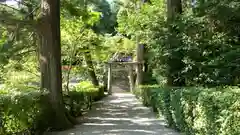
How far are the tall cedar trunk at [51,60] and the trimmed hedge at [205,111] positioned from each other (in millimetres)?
3196

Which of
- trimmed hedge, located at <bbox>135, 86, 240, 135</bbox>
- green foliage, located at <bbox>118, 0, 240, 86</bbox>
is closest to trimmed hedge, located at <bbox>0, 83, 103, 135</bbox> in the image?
trimmed hedge, located at <bbox>135, 86, 240, 135</bbox>

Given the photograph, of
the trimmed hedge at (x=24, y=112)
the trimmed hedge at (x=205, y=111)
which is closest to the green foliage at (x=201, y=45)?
the trimmed hedge at (x=205, y=111)

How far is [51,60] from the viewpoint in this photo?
32.0ft

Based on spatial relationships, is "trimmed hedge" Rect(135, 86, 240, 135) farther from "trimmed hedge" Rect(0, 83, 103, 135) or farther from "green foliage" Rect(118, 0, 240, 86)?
"trimmed hedge" Rect(0, 83, 103, 135)

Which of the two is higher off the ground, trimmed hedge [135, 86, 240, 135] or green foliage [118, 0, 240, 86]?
green foliage [118, 0, 240, 86]

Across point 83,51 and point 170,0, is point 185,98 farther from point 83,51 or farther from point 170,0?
point 83,51

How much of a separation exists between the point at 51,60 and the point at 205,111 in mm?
5254

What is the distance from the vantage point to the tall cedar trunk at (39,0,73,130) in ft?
31.9

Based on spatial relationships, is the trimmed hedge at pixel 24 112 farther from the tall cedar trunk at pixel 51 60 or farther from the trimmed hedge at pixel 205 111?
the trimmed hedge at pixel 205 111

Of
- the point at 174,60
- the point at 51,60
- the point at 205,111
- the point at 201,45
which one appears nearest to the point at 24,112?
the point at 51,60

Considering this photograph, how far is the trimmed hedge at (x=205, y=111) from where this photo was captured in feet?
15.6

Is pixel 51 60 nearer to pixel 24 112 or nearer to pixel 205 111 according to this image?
pixel 24 112

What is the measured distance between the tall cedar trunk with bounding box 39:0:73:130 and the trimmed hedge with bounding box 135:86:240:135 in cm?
320

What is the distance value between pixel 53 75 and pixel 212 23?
18.6ft
